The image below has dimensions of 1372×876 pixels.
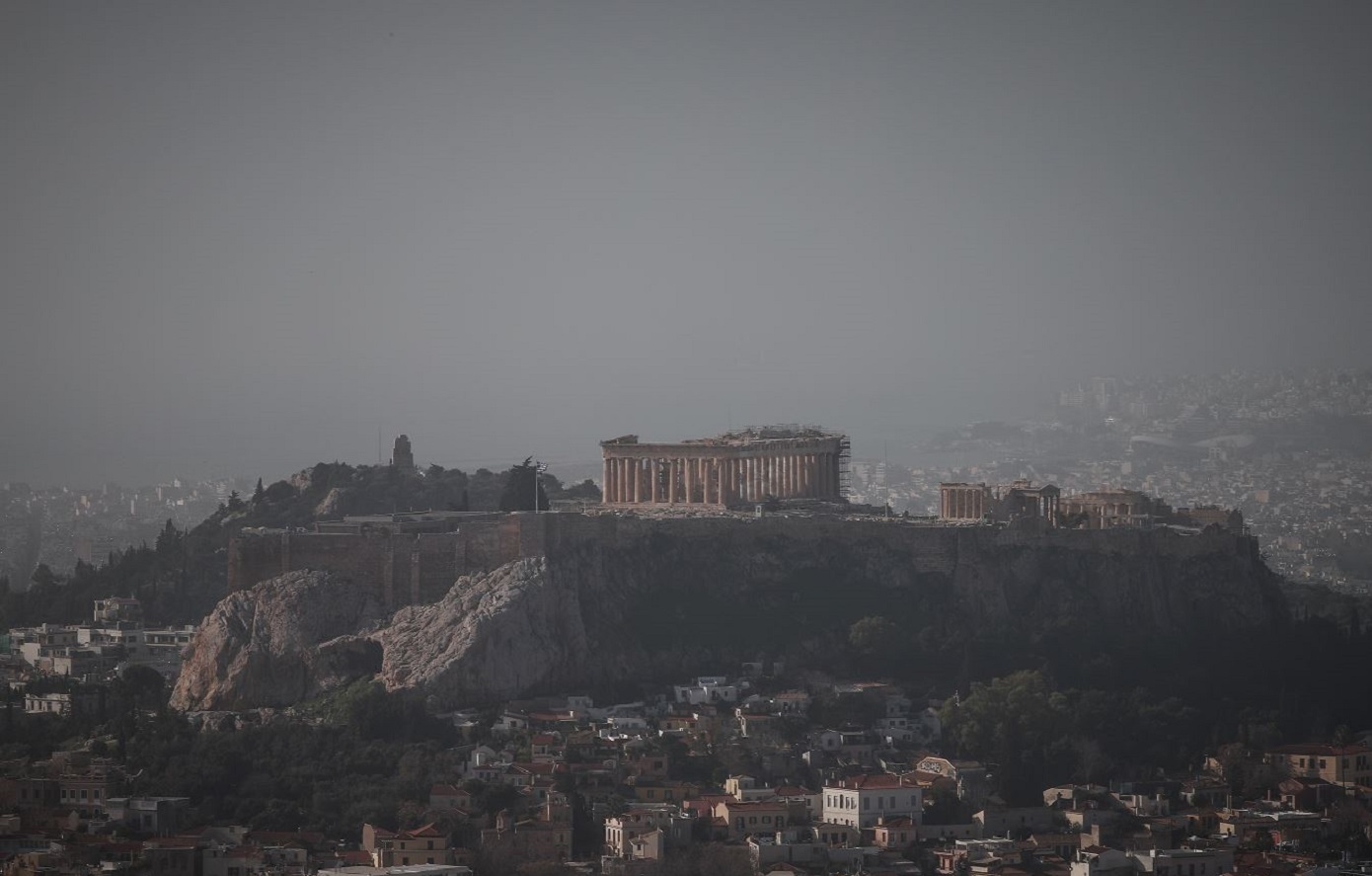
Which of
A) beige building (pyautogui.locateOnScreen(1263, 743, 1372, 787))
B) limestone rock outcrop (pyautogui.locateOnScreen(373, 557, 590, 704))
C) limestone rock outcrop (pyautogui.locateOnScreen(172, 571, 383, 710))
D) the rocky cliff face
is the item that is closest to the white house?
limestone rock outcrop (pyautogui.locateOnScreen(373, 557, 590, 704))

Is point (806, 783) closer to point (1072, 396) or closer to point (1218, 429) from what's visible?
point (1218, 429)

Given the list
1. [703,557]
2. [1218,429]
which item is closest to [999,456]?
[1218,429]

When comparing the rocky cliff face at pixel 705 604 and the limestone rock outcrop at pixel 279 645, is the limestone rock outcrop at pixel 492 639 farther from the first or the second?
the limestone rock outcrop at pixel 279 645

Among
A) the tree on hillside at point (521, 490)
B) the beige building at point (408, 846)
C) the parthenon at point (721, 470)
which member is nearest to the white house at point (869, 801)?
the beige building at point (408, 846)

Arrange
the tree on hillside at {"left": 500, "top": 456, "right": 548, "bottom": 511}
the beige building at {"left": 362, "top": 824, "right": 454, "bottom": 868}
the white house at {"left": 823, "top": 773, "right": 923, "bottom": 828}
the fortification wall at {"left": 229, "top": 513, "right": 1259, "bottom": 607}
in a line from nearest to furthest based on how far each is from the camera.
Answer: the beige building at {"left": 362, "top": 824, "right": 454, "bottom": 868} < the white house at {"left": 823, "top": 773, "right": 923, "bottom": 828} < the fortification wall at {"left": 229, "top": 513, "right": 1259, "bottom": 607} < the tree on hillside at {"left": 500, "top": 456, "right": 548, "bottom": 511}

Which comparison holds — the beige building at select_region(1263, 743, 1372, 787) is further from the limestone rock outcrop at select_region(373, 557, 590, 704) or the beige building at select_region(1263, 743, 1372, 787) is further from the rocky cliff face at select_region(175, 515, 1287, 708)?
the limestone rock outcrop at select_region(373, 557, 590, 704)
